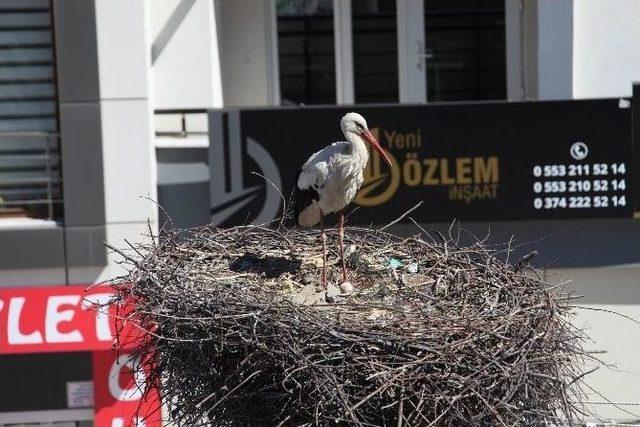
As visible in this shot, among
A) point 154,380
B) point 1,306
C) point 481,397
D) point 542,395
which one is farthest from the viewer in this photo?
point 1,306

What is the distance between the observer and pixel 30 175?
43.0 feet

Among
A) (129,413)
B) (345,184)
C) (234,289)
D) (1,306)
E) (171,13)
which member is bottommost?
(129,413)

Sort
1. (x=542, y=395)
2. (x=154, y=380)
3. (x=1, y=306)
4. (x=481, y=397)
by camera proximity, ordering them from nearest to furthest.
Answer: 1. (x=481, y=397)
2. (x=542, y=395)
3. (x=154, y=380)
4. (x=1, y=306)

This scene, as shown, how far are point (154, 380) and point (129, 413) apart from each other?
5527 mm

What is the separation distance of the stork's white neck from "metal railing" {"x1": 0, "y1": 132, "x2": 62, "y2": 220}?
619 cm

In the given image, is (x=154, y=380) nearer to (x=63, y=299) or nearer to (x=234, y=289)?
(x=234, y=289)

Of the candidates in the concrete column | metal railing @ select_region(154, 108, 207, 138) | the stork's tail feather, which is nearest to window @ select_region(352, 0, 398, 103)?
metal railing @ select_region(154, 108, 207, 138)

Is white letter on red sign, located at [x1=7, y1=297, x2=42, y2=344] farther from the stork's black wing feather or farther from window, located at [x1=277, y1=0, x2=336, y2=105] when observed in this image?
the stork's black wing feather

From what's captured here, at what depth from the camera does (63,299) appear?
41.3 ft

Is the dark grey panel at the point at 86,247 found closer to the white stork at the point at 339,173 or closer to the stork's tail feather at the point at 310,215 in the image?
the stork's tail feather at the point at 310,215

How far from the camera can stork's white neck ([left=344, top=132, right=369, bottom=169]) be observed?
7.23 m

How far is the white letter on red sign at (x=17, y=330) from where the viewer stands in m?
12.5

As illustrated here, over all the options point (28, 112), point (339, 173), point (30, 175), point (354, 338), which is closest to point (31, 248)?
point (30, 175)

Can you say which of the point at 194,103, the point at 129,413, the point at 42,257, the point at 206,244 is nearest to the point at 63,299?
the point at 42,257
